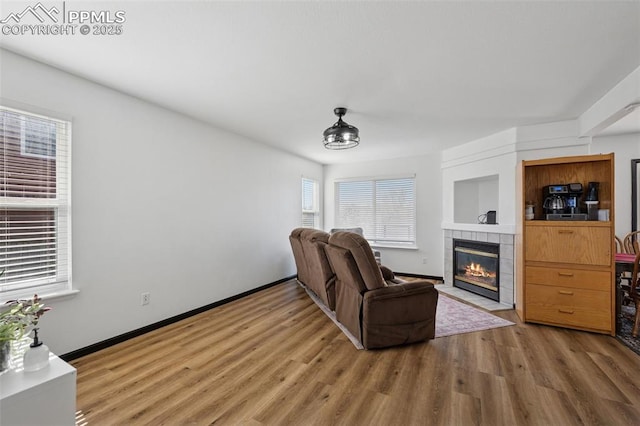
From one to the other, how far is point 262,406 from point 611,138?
6.20m

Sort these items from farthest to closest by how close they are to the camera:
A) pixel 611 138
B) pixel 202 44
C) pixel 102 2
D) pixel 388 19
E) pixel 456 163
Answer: pixel 456 163 < pixel 611 138 < pixel 202 44 < pixel 388 19 < pixel 102 2

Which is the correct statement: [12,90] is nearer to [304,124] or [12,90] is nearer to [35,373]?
[35,373]

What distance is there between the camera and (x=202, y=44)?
6.53 ft

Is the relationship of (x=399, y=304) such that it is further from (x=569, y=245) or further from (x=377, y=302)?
(x=569, y=245)

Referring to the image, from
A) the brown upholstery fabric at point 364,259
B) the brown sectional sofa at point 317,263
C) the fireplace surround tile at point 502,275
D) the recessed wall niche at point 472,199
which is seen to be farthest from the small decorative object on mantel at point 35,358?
the recessed wall niche at point 472,199

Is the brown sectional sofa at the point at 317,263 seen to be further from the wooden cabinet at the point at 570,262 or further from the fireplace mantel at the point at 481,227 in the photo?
the fireplace mantel at the point at 481,227

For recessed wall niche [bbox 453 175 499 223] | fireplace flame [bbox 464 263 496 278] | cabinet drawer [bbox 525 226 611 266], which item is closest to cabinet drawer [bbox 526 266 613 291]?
cabinet drawer [bbox 525 226 611 266]

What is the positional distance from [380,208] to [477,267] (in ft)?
7.18

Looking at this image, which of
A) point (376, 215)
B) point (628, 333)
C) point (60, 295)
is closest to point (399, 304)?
point (628, 333)

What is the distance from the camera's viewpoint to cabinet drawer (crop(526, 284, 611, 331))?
294 cm

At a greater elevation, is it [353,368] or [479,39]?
[479,39]

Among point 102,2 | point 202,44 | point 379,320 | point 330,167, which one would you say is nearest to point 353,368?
point 379,320

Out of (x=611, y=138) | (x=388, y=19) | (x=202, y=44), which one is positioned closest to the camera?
(x=388, y=19)

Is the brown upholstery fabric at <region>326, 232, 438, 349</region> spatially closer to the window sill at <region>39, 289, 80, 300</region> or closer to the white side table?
the white side table
